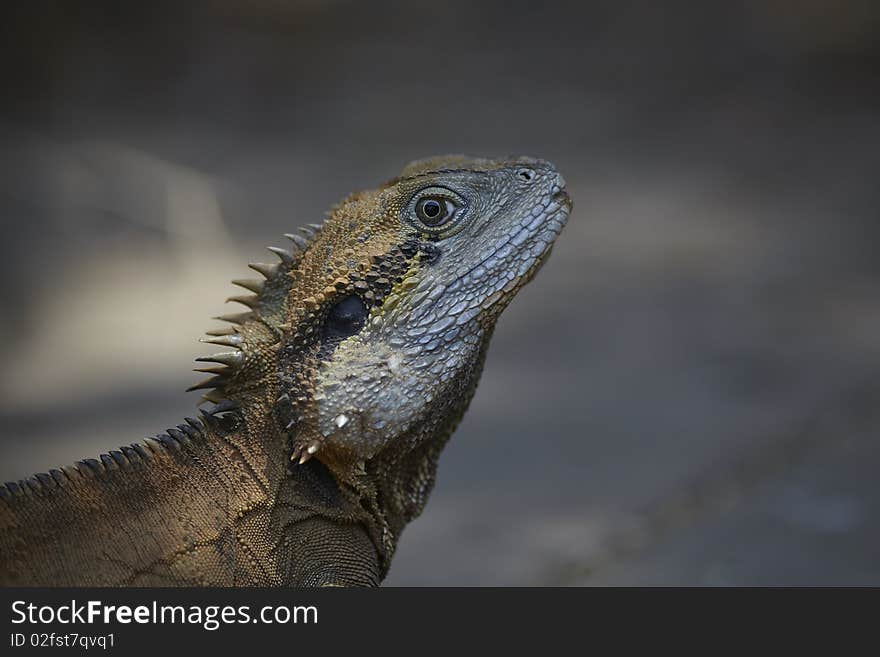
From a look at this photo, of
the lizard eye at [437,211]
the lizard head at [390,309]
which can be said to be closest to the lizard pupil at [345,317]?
the lizard head at [390,309]

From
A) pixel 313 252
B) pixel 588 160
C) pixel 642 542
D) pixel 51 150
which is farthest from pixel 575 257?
pixel 313 252

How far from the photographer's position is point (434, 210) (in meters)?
2.34

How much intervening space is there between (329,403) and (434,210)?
1.67 feet

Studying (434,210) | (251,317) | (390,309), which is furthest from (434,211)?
(251,317)

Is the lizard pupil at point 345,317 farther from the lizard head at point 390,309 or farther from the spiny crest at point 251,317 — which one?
the spiny crest at point 251,317

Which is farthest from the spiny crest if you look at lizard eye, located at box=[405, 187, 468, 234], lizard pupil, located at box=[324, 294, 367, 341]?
lizard eye, located at box=[405, 187, 468, 234]

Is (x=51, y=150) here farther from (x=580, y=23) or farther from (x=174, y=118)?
(x=580, y=23)

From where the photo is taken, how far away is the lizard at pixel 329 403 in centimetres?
210

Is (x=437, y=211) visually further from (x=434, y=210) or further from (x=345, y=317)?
(x=345, y=317)

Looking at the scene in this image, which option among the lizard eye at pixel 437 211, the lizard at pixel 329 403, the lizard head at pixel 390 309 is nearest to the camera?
the lizard at pixel 329 403

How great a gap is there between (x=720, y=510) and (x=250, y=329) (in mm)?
3323

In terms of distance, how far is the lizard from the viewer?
2.10 m

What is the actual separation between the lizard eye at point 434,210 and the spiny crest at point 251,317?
253 mm

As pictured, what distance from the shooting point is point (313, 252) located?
237cm
